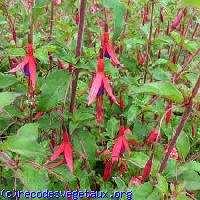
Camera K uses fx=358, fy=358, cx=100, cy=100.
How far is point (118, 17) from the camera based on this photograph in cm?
93

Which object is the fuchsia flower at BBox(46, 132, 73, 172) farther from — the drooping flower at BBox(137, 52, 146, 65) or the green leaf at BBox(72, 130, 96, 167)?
the drooping flower at BBox(137, 52, 146, 65)

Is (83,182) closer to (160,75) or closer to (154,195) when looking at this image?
(154,195)

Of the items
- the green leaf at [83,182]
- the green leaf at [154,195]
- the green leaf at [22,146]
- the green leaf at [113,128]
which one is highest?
the green leaf at [22,146]

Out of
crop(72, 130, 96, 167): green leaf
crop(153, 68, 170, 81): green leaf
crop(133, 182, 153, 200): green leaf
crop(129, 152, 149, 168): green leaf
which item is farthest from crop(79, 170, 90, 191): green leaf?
crop(153, 68, 170, 81): green leaf

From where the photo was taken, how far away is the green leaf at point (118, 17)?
3.04ft

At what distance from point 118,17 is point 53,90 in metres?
0.29

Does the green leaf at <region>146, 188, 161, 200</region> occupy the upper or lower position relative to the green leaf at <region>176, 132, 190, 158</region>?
lower

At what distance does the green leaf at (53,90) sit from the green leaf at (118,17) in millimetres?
231

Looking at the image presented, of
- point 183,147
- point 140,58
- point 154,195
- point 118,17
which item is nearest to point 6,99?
point 118,17

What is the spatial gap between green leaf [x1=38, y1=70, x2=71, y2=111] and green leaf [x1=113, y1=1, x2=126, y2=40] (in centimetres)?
23

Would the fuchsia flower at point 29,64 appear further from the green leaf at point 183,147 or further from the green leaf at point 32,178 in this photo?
the green leaf at point 183,147

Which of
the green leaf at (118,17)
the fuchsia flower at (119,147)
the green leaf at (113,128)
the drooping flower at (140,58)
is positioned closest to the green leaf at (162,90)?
the green leaf at (118,17)

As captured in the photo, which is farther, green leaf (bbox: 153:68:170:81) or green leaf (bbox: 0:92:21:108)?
green leaf (bbox: 153:68:170:81)

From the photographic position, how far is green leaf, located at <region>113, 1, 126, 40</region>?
927 mm
